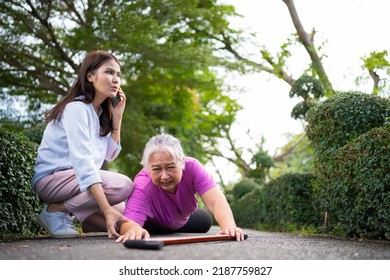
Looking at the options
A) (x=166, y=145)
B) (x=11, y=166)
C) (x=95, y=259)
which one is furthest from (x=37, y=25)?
(x=95, y=259)

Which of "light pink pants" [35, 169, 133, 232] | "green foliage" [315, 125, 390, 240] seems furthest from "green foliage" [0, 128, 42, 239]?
"green foliage" [315, 125, 390, 240]

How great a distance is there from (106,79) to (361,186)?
2.39 metres

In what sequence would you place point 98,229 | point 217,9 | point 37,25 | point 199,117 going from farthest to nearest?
point 199,117 → point 217,9 → point 37,25 → point 98,229

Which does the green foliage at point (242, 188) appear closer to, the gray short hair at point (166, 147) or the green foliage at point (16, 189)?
the green foliage at point (16, 189)

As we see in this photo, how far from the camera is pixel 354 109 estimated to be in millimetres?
5453

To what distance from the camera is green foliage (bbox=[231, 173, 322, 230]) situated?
7.25 meters

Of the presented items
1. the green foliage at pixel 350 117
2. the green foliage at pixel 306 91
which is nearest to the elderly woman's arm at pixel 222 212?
the green foliage at pixel 350 117

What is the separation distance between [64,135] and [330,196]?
9.25 ft

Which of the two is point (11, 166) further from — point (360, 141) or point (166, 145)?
point (360, 141)

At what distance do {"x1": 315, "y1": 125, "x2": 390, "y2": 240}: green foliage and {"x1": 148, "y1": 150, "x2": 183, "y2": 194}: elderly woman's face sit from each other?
5.49 feet

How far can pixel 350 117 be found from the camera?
5414mm

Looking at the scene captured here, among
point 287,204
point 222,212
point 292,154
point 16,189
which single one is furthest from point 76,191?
point 292,154

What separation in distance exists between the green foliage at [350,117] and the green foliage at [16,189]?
323cm

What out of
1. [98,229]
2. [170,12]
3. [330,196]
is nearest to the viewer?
[98,229]
